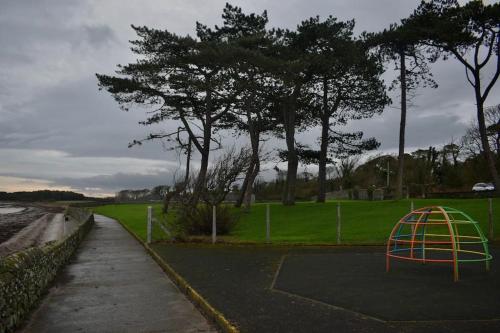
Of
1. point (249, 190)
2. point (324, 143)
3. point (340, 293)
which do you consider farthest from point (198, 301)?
point (324, 143)

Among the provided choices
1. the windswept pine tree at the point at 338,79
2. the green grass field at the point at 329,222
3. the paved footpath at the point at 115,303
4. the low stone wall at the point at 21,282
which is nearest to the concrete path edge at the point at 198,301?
the paved footpath at the point at 115,303

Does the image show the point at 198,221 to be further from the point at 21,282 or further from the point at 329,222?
the point at 21,282

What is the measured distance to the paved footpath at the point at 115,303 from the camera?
791cm

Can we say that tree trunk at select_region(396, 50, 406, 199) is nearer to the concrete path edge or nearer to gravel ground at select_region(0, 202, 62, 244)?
the concrete path edge

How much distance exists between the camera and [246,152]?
21.8m

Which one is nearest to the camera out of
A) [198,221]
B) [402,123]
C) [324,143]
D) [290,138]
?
[198,221]

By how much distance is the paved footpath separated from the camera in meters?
7.91

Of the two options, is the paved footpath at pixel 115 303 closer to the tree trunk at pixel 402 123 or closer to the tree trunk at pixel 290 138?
the tree trunk at pixel 290 138

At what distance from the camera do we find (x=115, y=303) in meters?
9.62

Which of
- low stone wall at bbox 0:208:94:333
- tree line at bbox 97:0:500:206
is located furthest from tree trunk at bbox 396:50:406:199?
low stone wall at bbox 0:208:94:333

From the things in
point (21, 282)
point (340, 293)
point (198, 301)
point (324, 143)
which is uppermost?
point (324, 143)

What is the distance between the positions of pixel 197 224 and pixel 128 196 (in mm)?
83795

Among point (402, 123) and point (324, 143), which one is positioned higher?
point (402, 123)

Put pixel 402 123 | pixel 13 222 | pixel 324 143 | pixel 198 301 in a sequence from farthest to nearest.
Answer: pixel 13 222, pixel 324 143, pixel 402 123, pixel 198 301
